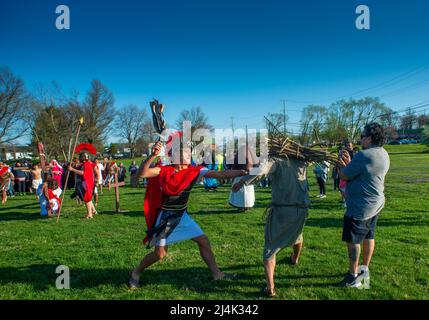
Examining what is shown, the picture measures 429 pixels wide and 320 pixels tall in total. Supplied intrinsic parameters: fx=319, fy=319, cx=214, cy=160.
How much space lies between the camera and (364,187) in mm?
4004

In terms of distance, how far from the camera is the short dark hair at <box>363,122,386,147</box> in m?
3.96

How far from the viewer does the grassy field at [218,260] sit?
13.8 ft

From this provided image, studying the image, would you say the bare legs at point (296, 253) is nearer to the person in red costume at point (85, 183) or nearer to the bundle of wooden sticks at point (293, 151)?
the bundle of wooden sticks at point (293, 151)

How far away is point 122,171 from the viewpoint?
2394 centimetres

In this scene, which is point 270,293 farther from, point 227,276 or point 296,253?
point 296,253

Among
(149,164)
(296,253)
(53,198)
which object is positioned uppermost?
(149,164)

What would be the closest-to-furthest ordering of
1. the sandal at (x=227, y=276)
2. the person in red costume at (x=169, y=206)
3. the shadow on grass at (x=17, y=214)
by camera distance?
the person in red costume at (x=169, y=206) → the sandal at (x=227, y=276) → the shadow on grass at (x=17, y=214)

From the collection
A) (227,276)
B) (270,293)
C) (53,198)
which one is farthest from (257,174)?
(53,198)

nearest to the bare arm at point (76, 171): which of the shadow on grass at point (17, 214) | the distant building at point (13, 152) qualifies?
the shadow on grass at point (17, 214)

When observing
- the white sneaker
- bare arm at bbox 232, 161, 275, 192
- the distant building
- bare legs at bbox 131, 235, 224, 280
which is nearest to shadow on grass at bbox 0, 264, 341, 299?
bare legs at bbox 131, 235, 224, 280

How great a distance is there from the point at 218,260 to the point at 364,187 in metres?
2.68
